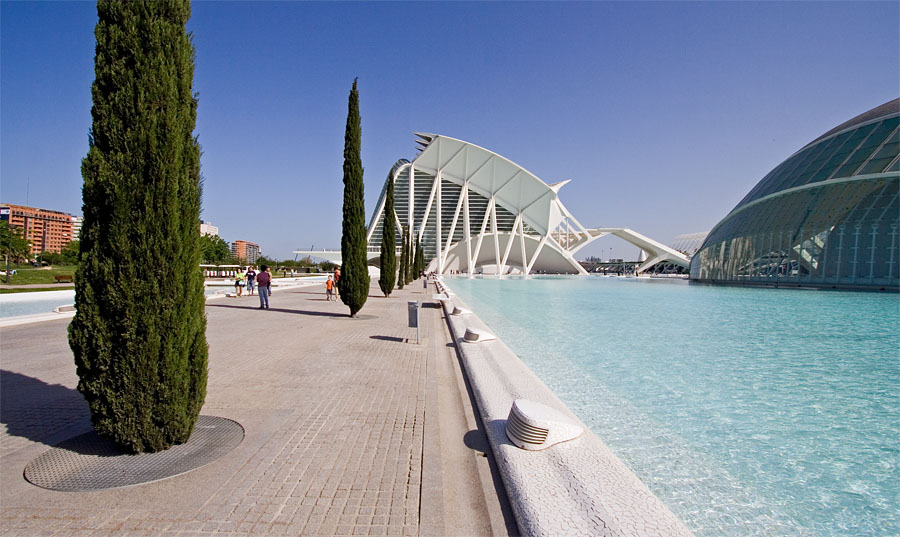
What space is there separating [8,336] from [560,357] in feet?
34.0

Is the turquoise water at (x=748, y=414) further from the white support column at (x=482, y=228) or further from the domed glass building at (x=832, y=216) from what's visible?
the white support column at (x=482, y=228)

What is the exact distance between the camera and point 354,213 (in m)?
13.4

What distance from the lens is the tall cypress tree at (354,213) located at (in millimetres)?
13148

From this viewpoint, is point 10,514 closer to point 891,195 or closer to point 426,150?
point 891,195

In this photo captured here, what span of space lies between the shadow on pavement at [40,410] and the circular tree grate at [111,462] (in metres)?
0.37

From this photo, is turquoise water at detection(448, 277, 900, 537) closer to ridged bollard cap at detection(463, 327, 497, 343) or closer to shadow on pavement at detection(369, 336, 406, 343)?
Answer: ridged bollard cap at detection(463, 327, 497, 343)

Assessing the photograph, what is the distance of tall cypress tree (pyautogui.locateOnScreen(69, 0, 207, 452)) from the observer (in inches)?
134

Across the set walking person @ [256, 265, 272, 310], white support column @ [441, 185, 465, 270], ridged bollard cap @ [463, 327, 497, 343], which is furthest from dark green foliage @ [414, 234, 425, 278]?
ridged bollard cap @ [463, 327, 497, 343]

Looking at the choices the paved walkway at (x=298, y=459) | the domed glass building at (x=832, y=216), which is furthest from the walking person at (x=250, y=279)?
the domed glass building at (x=832, y=216)

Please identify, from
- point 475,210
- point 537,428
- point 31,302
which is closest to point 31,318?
point 31,302

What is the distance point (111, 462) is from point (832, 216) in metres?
32.7

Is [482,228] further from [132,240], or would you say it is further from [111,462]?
[111,462]

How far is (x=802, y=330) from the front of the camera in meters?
11.0

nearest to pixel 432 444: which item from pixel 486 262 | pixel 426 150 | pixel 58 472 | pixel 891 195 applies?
pixel 58 472
